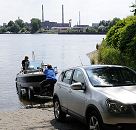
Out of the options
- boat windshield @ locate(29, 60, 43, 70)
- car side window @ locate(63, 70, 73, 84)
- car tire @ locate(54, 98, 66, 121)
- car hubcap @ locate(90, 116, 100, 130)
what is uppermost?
car side window @ locate(63, 70, 73, 84)

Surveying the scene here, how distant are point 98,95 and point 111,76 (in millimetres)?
1292

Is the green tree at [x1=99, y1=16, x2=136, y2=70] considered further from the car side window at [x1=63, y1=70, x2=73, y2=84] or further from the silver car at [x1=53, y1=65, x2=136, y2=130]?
the silver car at [x1=53, y1=65, x2=136, y2=130]

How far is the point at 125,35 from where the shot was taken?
60.6 feet

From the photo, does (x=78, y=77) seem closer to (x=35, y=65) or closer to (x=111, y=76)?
(x=111, y=76)

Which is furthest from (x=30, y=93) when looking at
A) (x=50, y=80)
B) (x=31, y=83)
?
(x=50, y=80)

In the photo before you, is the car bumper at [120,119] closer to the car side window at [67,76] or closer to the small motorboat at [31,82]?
the car side window at [67,76]

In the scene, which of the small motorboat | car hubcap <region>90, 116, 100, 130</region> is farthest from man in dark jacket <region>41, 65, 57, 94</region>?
car hubcap <region>90, 116, 100, 130</region>

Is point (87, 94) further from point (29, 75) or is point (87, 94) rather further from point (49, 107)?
point (29, 75)

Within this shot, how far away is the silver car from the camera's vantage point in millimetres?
8305

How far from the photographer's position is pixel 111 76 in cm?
999

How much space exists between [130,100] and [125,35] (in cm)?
1033

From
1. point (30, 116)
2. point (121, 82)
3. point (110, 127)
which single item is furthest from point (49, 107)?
point (110, 127)

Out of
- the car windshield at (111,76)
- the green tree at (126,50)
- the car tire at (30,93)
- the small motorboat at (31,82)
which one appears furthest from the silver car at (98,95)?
the car tire at (30,93)

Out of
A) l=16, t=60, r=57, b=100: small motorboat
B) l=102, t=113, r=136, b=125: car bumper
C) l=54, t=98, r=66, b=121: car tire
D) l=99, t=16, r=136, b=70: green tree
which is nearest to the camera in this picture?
l=102, t=113, r=136, b=125: car bumper
